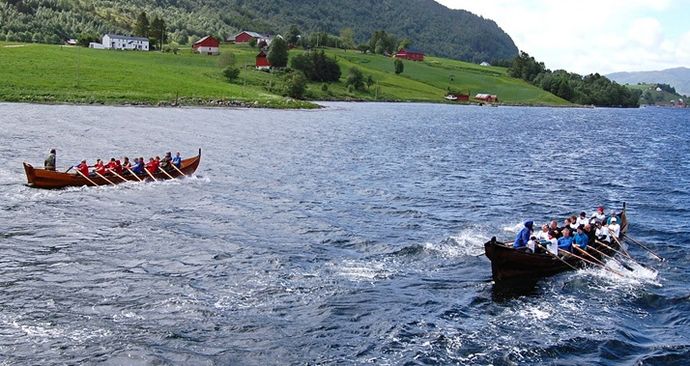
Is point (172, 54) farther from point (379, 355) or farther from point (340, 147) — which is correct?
point (379, 355)

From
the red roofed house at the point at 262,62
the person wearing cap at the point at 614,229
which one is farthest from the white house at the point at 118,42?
the person wearing cap at the point at 614,229

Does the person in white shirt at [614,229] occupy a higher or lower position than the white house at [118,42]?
lower

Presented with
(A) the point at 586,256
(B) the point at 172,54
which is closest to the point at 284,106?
(B) the point at 172,54

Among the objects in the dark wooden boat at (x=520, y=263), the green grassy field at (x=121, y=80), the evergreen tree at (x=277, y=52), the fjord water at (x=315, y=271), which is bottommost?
the fjord water at (x=315, y=271)

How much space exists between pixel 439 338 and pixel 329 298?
17.7 ft

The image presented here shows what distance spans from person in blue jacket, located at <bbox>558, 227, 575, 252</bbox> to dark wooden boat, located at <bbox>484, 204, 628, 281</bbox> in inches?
28.2

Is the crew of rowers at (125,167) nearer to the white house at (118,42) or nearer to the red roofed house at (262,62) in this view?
the red roofed house at (262,62)

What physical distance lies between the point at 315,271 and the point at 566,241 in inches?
539

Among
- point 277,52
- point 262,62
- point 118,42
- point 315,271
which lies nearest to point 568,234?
point 315,271

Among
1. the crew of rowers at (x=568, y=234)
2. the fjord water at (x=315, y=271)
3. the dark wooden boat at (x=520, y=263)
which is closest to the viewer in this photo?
the fjord water at (x=315, y=271)

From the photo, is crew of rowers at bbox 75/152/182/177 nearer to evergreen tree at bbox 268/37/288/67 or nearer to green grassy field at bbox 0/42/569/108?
green grassy field at bbox 0/42/569/108

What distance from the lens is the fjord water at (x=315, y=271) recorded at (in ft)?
76.0

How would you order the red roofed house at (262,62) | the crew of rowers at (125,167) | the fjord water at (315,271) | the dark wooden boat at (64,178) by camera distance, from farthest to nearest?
the red roofed house at (262,62), the crew of rowers at (125,167), the dark wooden boat at (64,178), the fjord water at (315,271)

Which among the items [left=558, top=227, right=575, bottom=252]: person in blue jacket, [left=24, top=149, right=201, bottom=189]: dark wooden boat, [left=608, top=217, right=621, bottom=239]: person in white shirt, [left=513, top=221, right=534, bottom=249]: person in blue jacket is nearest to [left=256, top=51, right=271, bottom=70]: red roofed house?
[left=24, top=149, right=201, bottom=189]: dark wooden boat
